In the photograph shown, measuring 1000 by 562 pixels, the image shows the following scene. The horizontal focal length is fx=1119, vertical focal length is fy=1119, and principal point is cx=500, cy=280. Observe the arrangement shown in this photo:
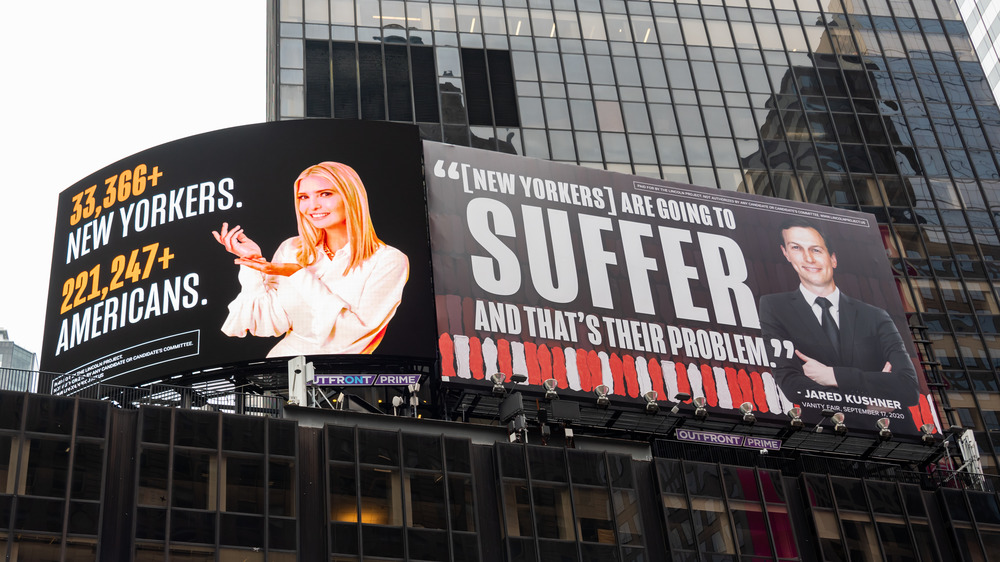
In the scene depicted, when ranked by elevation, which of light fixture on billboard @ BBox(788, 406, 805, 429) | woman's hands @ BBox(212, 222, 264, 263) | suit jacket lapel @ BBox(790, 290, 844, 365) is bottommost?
light fixture on billboard @ BBox(788, 406, 805, 429)

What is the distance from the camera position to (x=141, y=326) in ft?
124

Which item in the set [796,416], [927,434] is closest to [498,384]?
[796,416]

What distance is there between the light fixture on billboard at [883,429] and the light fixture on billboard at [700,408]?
721cm

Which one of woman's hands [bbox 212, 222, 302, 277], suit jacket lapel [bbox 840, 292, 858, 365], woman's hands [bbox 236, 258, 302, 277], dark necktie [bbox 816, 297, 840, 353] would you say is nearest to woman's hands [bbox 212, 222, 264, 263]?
woman's hands [bbox 212, 222, 302, 277]

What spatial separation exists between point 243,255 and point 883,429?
80.5 feet

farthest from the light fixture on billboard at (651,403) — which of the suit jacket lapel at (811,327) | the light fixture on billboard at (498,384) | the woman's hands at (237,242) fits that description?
the woman's hands at (237,242)

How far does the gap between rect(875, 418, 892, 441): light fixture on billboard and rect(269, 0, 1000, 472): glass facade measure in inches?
432

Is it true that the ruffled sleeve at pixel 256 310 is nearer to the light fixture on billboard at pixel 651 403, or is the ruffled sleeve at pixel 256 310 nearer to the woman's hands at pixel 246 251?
the woman's hands at pixel 246 251

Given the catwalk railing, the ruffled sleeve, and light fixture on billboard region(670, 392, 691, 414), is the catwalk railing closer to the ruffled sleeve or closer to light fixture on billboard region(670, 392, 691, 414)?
the ruffled sleeve

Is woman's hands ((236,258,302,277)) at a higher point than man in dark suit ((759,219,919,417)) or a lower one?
higher

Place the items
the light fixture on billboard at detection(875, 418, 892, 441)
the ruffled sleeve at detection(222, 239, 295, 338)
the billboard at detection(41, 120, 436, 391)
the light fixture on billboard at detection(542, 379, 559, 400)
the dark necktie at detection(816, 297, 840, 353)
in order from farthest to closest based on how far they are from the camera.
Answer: the dark necktie at detection(816, 297, 840, 353) → the light fixture on billboard at detection(875, 418, 892, 441) → the light fixture on billboard at detection(542, 379, 559, 400) → the billboard at detection(41, 120, 436, 391) → the ruffled sleeve at detection(222, 239, 295, 338)

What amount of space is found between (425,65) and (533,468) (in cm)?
2964

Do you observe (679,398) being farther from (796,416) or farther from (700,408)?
(796,416)

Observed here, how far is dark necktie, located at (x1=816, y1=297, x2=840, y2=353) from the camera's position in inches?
1772
